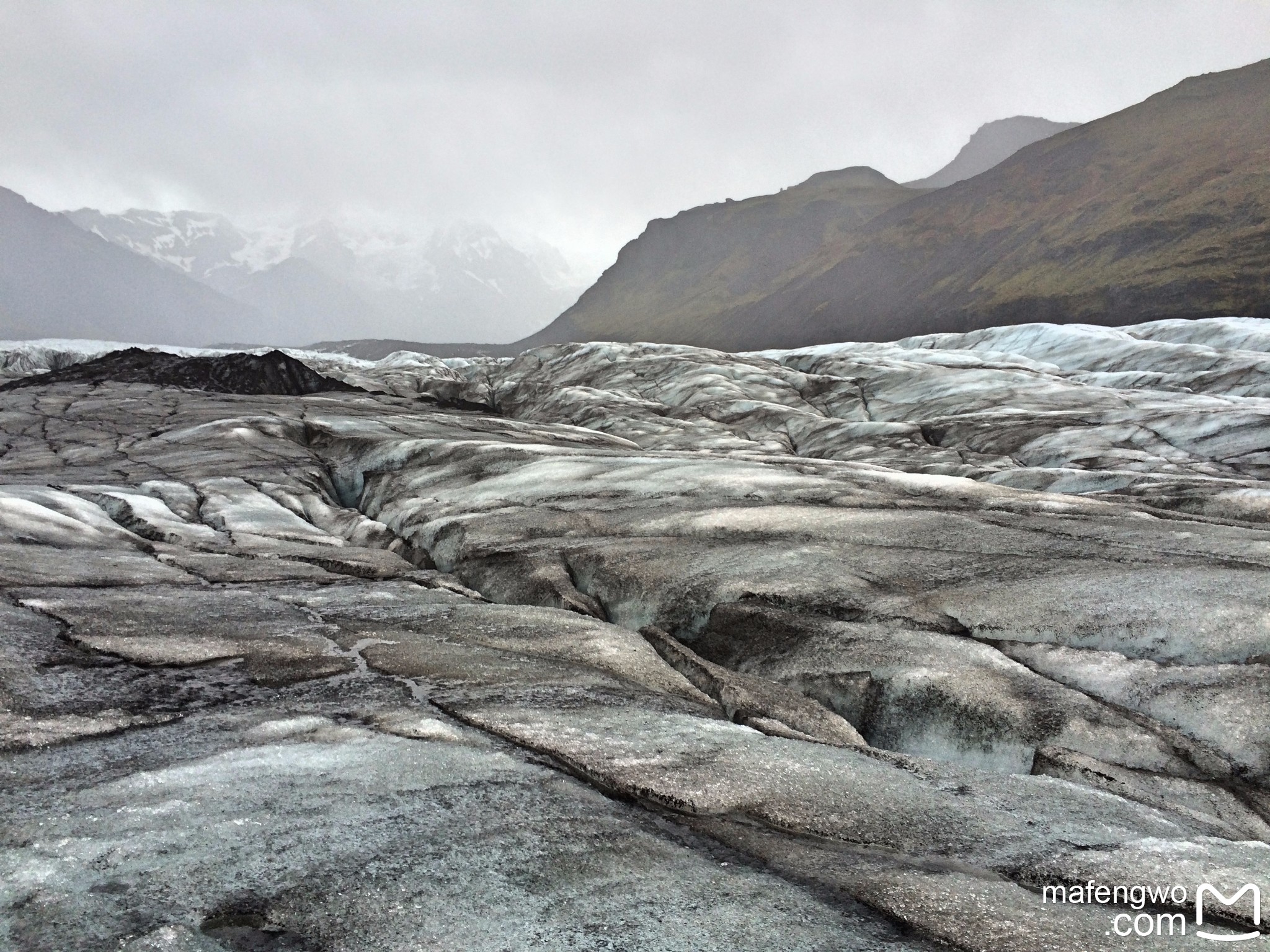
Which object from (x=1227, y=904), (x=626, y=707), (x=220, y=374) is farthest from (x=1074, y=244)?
(x=1227, y=904)

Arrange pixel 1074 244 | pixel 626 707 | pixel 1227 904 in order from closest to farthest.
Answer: pixel 1227 904, pixel 626 707, pixel 1074 244

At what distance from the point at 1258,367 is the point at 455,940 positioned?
4746 centimetres

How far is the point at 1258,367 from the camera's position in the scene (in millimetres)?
36188

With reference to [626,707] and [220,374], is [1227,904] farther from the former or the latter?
[220,374]

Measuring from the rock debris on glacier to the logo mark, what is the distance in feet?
0.48

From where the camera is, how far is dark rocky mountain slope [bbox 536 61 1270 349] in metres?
86.4

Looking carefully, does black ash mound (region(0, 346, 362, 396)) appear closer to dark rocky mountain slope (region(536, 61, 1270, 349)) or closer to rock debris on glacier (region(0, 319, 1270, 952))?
rock debris on glacier (region(0, 319, 1270, 952))

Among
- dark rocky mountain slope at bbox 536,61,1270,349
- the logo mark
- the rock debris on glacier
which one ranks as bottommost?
the logo mark

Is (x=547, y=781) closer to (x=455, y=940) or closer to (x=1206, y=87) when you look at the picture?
(x=455, y=940)

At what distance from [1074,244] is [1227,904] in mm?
124785

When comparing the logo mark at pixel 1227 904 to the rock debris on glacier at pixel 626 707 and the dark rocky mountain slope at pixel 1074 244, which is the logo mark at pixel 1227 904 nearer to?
the rock debris on glacier at pixel 626 707

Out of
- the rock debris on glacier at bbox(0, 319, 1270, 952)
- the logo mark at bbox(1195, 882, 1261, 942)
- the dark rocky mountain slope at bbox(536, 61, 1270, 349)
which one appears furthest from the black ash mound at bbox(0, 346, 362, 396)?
the dark rocky mountain slope at bbox(536, 61, 1270, 349)

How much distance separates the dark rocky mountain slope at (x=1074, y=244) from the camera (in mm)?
86375

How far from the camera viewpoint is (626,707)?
21.7ft
